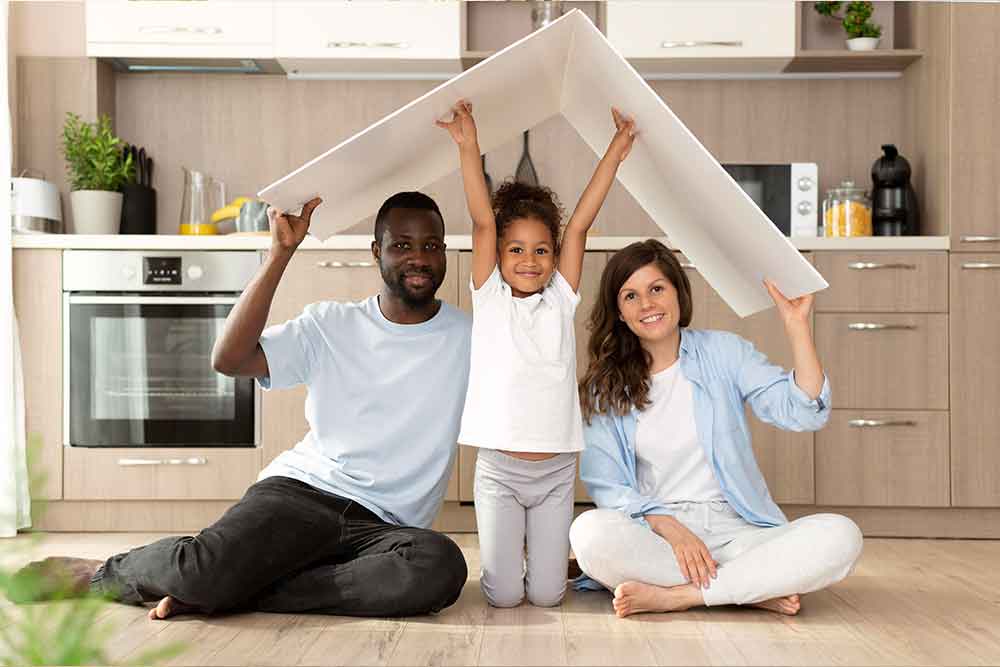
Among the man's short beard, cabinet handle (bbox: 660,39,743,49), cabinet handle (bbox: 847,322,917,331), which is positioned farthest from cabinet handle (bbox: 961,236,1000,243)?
the man's short beard

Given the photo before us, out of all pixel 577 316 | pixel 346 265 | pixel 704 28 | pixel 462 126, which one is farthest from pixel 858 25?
pixel 462 126

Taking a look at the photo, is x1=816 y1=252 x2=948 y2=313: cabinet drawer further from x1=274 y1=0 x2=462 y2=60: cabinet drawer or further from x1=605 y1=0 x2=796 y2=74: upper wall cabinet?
x1=274 y1=0 x2=462 y2=60: cabinet drawer

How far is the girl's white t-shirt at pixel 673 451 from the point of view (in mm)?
2508

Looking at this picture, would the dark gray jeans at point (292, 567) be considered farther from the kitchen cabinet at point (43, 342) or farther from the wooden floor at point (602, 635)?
the kitchen cabinet at point (43, 342)

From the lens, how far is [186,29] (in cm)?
380

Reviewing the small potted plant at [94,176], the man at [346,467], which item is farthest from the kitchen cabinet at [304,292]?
the man at [346,467]

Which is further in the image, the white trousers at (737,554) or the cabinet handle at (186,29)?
the cabinet handle at (186,29)

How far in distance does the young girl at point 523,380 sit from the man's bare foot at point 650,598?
0.62ft

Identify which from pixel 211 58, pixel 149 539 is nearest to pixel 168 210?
pixel 211 58

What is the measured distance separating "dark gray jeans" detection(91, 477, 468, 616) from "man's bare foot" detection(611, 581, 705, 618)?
13.8 inches

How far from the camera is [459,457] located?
3.54 metres

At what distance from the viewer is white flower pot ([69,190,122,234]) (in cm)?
378

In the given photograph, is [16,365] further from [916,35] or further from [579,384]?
[916,35]

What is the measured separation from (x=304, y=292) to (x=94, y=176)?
3.18ft
